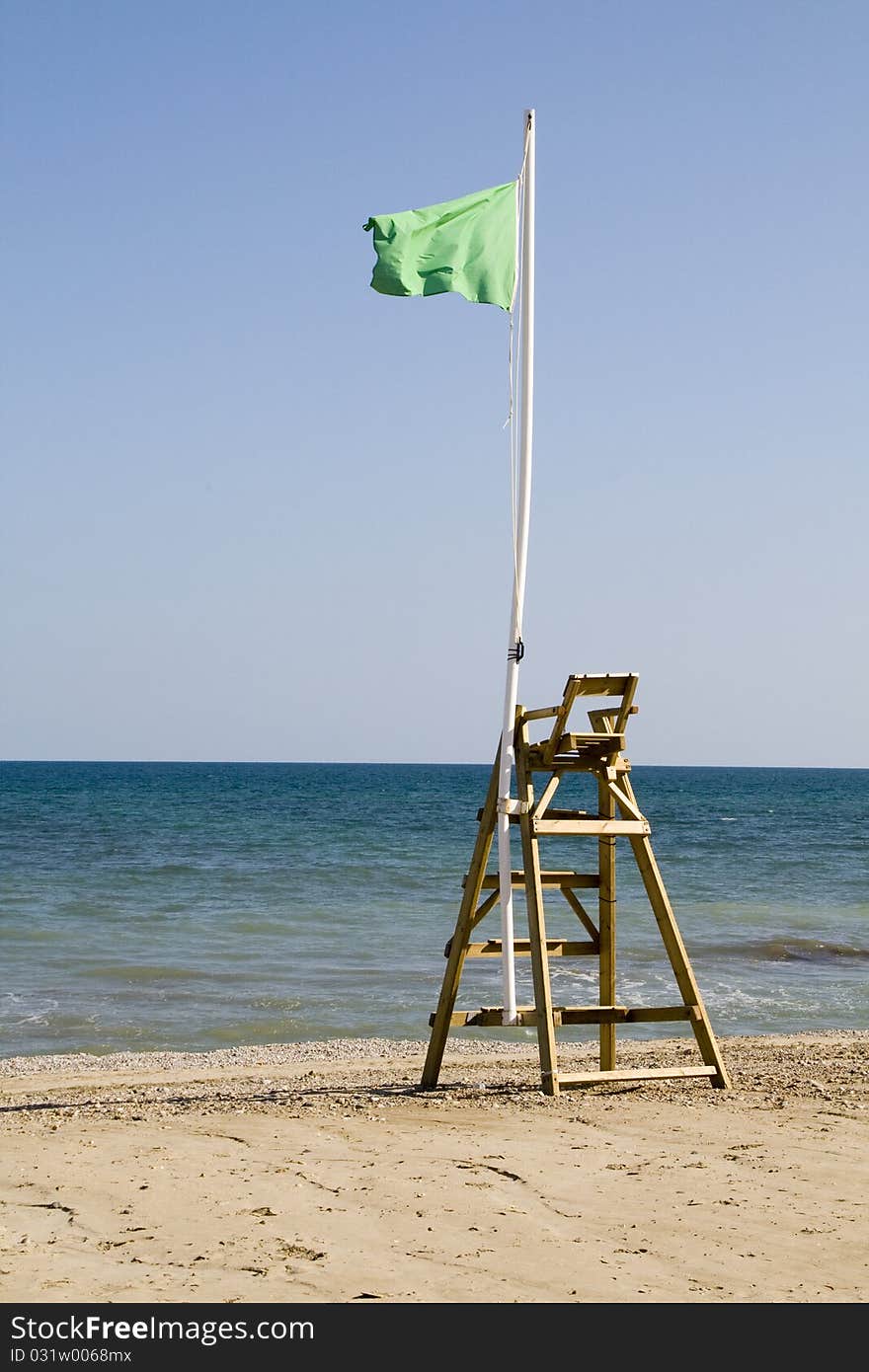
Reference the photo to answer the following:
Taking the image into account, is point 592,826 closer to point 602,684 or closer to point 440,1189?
point 602,684

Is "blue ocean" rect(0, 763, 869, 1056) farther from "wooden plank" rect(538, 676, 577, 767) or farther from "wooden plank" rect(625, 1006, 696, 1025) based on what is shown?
"wooden plank" rect(538, 676, 577, 767)

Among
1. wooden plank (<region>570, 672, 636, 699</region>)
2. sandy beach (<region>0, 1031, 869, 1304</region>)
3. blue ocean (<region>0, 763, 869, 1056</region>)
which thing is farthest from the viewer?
blue ocean (<region>0, 763, 869, 1056</region>)

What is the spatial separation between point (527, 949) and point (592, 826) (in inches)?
40.1

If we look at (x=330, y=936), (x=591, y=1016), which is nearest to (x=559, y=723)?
(x=591, y=1016)

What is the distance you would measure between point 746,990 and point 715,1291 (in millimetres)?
11266

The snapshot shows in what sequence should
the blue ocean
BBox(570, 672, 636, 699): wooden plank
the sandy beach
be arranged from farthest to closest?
the blue ocean, BBox(570, 672, 636, 699): wooden plank, the sandy beach

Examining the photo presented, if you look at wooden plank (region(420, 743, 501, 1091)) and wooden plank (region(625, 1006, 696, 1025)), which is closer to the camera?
wooden plank (region(625, 1006, 696, 1025))

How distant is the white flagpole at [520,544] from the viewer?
8391 millimetres

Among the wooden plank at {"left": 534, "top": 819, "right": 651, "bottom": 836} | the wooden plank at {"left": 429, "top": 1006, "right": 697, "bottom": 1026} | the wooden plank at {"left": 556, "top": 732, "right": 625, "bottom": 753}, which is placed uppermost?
the wooden plank at {"left": 556, "top": 732, "right": 625, "bottom": 753}

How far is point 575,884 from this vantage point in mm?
8930

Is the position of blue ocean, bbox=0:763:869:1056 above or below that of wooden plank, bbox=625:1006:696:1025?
below

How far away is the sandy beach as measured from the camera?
481 centimetres

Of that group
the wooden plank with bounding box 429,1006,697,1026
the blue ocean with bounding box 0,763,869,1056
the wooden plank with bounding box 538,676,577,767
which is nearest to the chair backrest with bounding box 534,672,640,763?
the wooden plank with bounding box 538,676,577,767
